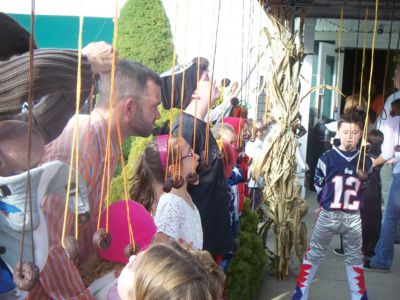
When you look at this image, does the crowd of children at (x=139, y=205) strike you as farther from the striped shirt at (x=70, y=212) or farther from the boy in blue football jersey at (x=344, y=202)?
the boy in blue football jersey at (x=344, y=202)

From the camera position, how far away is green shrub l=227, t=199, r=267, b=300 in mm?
3014

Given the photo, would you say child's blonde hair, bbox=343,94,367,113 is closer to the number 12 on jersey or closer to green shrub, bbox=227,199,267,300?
the number 12 on jersey

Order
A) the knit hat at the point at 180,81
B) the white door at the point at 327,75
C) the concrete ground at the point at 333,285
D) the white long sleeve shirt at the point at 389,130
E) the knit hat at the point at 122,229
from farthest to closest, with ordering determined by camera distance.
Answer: the white door at the point at 327,75 < the concrete ground at the point at 333,285 < the white long sleeve shirt at the point at 389,130 < the knit hat at the point at 180,81 < the knit hat at the point at 122,229

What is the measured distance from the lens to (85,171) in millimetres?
1215

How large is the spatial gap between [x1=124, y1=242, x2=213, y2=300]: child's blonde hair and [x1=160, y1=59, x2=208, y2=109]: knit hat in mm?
904

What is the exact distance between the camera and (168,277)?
1.08 meters

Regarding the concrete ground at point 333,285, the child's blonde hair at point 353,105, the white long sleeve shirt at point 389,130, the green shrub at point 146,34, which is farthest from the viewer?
the green shrub at point 146,34

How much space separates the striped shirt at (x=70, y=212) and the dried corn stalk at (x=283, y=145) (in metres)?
2.55

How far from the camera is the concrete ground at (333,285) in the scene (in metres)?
3.80

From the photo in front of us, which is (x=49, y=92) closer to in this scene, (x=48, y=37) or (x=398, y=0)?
(x=48, y=37)

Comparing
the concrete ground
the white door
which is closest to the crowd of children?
the concrete ground

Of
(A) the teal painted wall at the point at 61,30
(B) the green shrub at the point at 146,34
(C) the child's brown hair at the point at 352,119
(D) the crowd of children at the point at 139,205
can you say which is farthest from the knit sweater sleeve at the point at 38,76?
(B) the green shrub at the point at 146,34

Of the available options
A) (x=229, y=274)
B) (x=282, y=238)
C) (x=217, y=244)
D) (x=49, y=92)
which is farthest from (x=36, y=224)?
(x=282, y=238)

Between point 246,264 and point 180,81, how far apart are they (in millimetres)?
1515
